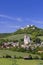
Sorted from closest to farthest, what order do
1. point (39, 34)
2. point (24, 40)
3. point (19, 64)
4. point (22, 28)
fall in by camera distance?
1. point (19, 64)
2. point (24, 40)
3. point (39, 34)
4. point (22, 28)

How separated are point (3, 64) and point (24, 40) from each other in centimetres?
2542

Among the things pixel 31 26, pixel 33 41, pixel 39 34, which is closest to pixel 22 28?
pixel 31 26

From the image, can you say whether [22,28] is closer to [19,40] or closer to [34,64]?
[19,40]

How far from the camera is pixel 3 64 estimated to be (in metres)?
9.05

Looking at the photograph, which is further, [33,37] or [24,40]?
[33,37]

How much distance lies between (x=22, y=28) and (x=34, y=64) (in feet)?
139

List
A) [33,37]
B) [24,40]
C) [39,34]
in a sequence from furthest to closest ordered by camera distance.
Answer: [39,34] < [33,37] < [24,40]

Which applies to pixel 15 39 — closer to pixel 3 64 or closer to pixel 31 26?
pixel 31 26

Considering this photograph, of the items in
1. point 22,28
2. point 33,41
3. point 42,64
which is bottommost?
point 42,64

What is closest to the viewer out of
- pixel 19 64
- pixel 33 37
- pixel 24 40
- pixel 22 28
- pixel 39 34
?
pixel 19 64

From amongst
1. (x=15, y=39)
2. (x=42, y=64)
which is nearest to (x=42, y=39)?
(x=15, y=39)

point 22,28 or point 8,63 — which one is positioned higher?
point 22,28

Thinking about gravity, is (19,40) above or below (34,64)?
above

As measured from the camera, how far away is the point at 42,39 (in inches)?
1425
